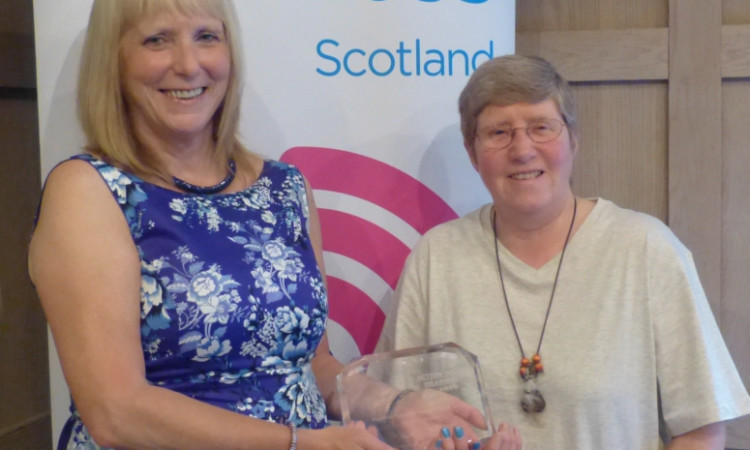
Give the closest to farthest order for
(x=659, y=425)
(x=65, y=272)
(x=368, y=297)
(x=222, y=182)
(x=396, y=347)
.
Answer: (x=65, y=272) < (x=222, y=182) < (x=659, y=425) < (x=396, y=347) < (x=368, y=297)

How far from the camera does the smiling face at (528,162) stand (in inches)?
65.6

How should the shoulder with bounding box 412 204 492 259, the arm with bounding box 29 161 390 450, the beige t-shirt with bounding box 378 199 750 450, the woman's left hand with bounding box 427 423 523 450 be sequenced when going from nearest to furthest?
1. the arm with bounding box 29 161 390 450
2. the woman's left hand with bounding box 427 423 523 450
3. the beige t-shirt with bounding box 378 199 750 450
4. the shoulder with bounding box 412 204 492 259

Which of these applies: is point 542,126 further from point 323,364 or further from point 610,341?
point 323,364

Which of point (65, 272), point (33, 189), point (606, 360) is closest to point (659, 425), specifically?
point (606, 360)

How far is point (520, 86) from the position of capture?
1.67 meters

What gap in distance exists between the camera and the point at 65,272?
126 centimetres

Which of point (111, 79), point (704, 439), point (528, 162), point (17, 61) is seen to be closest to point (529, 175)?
point (528, 162)

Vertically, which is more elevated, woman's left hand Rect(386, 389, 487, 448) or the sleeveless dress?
the sleeveless dress

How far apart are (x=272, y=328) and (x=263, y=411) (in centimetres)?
15

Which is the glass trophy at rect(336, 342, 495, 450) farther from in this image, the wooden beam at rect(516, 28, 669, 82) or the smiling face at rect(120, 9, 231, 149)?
the wooden beam at rect(516, 28, 669, 82)

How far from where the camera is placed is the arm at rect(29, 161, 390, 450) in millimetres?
1256

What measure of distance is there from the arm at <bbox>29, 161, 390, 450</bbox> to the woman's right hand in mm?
82

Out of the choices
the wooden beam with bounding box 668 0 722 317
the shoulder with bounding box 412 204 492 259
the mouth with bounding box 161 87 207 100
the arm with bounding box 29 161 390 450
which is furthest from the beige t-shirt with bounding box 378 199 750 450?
the mouth with bounding box 161 87 207 100

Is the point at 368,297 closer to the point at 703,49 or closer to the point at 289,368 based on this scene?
the point at 289,368
